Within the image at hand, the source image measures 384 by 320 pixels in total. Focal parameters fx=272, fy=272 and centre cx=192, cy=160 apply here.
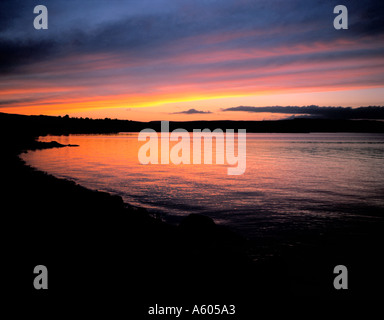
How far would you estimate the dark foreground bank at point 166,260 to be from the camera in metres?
7.12

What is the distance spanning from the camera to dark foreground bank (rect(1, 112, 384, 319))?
7.12m

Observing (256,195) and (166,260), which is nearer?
(166,260)

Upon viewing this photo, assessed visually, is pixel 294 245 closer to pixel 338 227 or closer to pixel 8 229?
pixel 338 227

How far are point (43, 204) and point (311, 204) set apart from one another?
1690 centimetres

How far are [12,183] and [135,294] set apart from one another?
17.6 metres

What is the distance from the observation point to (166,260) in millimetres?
8953

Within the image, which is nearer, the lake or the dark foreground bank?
the dark foreground bank

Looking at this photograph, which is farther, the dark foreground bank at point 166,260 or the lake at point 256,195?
the lake at point 256,195

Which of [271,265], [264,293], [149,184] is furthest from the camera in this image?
[149,184]

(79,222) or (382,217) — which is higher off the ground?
(79,222)

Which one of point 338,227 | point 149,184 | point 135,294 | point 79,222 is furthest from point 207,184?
point 135,294

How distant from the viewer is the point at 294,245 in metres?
12.1
